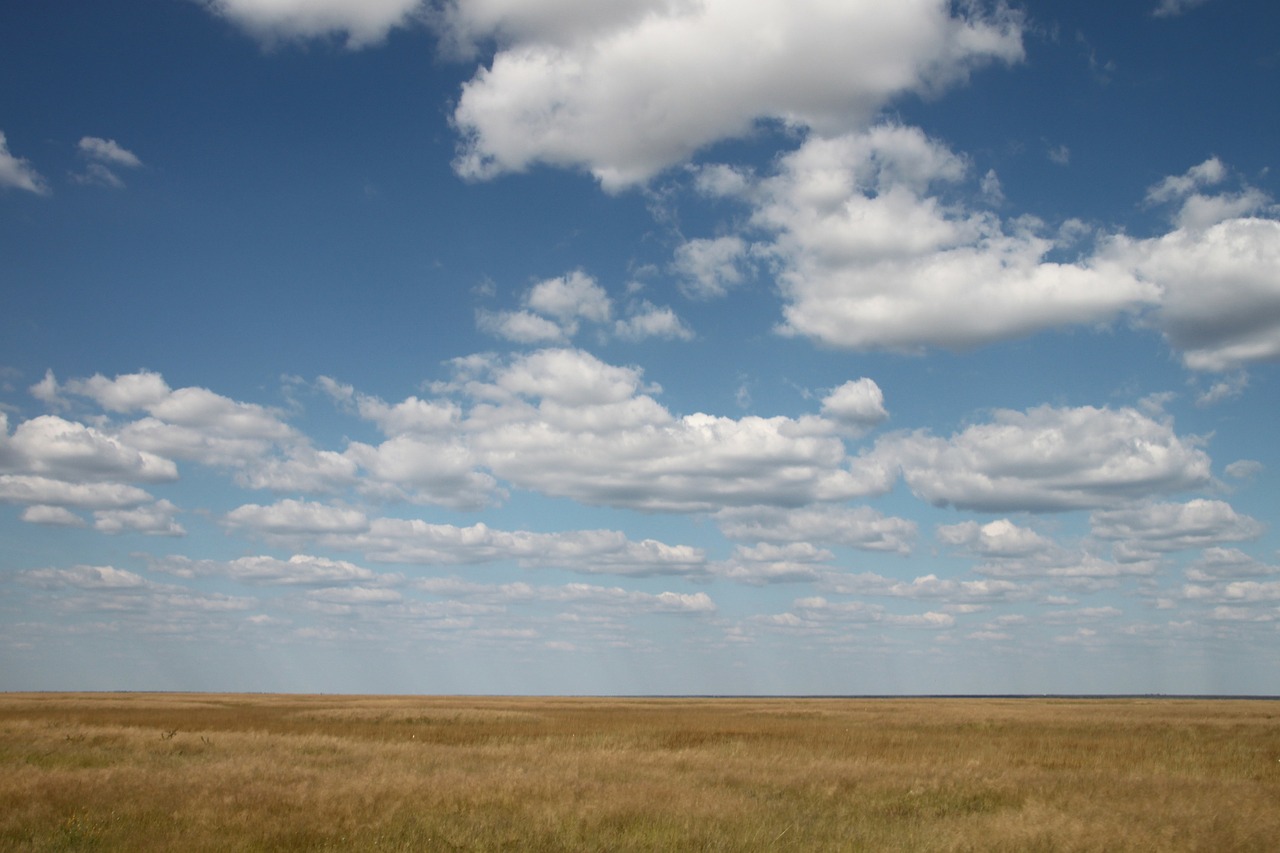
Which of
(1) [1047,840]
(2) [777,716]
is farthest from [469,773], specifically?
(2) [777,716]

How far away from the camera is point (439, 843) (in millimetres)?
12812

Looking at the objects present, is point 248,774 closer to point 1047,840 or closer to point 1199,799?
point 1047,840

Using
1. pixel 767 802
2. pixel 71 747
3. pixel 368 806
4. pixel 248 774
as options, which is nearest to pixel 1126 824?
pixel 767 802

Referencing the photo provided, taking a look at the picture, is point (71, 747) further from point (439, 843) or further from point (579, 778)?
point (439, 843)

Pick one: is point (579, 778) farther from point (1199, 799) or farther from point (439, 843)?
point (1199, 799)

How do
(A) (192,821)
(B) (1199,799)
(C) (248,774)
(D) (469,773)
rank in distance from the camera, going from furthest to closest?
(D) (469,773) → (C) (248,774) → (B) (1199,799) → (A) (192,821)

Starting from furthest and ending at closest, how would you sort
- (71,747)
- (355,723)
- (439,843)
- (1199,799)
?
1. (355,723)
2. (71,747)
3. (1199,799)
4. (439,843)

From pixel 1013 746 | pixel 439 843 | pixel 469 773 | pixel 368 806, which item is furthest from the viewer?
pixel 1013 746

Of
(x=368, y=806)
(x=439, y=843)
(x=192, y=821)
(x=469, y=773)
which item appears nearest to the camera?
(x=439, y=843)

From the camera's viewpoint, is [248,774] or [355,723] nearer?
[248,774]

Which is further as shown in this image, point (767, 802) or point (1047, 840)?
point (767, 802)

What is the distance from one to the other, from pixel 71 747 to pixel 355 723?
78.2 feet

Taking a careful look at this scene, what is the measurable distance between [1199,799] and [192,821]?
18.1m

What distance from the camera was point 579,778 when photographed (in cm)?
1998
